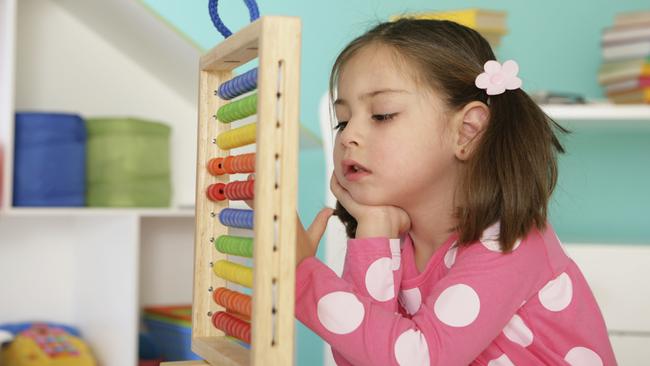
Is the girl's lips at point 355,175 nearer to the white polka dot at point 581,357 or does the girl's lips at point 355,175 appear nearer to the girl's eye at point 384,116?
the girl's eye at point 384,116

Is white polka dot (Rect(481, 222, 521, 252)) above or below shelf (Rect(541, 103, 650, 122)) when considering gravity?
below

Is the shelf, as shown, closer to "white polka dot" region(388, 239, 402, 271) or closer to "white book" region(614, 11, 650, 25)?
"white book" region(614, 11, 650, 25)

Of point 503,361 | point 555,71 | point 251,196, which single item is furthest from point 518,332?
point 555,71

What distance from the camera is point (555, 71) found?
7.25 ft

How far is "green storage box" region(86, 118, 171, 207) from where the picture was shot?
199 cm

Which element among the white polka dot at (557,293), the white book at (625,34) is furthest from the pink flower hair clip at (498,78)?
the white book at (625,34)

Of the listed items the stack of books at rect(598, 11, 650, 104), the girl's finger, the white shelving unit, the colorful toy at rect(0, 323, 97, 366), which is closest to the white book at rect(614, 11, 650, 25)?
the stack of books at rect(598, 11, 650, 104)

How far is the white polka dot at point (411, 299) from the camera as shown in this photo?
1103 mm

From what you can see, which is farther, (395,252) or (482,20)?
(482,20)

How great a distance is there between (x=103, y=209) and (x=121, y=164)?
122 mm

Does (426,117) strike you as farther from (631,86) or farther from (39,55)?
(39,55)

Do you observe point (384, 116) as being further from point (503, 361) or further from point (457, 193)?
point (503, 361)

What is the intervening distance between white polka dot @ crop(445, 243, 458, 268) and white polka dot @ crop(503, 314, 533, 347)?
0.10m

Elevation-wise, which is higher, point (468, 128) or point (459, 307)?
point (468, 128)
